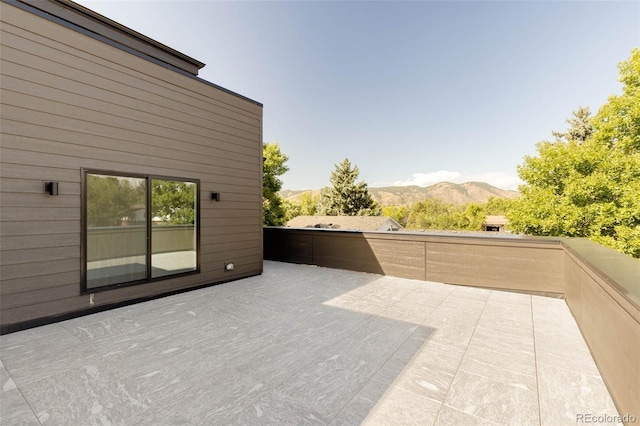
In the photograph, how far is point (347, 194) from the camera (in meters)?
26.8

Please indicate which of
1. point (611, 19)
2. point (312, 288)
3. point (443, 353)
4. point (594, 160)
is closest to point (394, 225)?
point (594, 160)

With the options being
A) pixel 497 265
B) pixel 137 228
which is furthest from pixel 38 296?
pixel 497 265

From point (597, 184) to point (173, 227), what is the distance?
12.7 m

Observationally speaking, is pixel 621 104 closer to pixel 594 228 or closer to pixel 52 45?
pixel 594 228

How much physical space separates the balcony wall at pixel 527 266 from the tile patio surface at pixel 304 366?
303mm

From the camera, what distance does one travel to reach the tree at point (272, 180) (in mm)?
15539

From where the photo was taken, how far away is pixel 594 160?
9.84m

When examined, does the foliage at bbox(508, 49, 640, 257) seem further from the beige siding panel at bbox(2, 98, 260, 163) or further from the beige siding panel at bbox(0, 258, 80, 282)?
the beige siding panel at bbox(0, 258, 80, 282)

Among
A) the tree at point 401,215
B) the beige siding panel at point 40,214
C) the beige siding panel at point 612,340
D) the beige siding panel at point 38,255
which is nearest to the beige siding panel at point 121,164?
the beige siding panel at point 40,214

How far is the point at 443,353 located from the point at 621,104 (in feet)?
45.6

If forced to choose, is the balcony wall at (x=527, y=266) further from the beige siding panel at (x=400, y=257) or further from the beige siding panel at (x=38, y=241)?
the beige siding panel at (x=38, y=241)

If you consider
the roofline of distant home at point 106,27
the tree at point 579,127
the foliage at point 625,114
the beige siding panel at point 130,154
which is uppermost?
the tree at point 579,127

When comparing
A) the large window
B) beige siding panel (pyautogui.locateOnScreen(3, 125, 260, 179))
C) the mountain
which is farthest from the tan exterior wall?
the mountain

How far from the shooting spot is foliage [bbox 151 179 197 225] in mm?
3904
